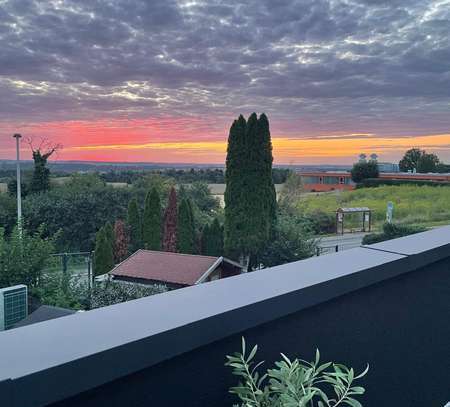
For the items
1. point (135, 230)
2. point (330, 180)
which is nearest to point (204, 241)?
point (135, 230)

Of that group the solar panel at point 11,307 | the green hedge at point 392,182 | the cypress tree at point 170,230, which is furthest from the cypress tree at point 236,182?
the green hedge at point 392,182

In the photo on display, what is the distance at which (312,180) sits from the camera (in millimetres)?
29547

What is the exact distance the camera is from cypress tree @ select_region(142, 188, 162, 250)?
47.9ft

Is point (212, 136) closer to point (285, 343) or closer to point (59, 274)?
point (59, 274)

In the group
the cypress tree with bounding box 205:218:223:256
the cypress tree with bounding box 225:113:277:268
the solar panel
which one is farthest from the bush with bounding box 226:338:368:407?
the cypress tree with bounding box 205:218:223:256

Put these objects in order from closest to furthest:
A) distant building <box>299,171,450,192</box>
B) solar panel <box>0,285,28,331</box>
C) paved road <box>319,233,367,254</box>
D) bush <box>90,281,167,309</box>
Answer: solar panel <box>0,285,28,331</box> → bush <box>90,281,167,309</box> → paved road <box>319,233,367,254</box> → distant building <box>299,171,450,192</box>

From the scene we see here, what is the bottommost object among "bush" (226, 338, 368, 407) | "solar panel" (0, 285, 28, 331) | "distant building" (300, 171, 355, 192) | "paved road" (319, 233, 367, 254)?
"paved road" (319, 233, 367, 254)

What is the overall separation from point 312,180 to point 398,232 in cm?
1682

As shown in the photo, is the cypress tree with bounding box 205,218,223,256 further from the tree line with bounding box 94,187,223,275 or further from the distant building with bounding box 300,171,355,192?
the distant building with bounding box 300,171,355,192

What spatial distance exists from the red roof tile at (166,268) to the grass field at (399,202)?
10265 mm

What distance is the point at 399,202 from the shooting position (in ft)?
70.1

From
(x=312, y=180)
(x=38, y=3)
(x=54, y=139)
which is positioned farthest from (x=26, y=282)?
(x=312, y=180)

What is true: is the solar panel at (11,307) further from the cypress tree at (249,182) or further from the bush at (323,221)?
the bush at (323,221)

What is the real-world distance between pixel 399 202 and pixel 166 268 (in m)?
15.3
